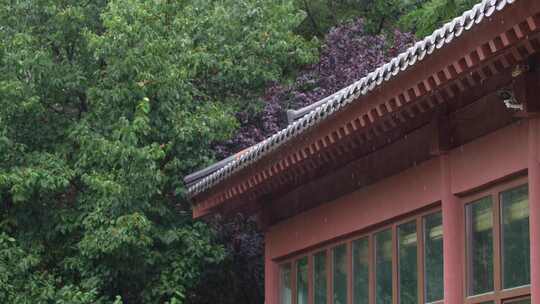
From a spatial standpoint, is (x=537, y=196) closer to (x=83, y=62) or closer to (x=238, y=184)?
(x=238, y=184)

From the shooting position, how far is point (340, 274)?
15.2 metres

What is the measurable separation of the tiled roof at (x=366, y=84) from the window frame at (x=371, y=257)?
141cm

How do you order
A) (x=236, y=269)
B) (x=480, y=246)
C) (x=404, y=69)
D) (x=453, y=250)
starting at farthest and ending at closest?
(x=236, y=269) < (x=453, y=250) < (x=480, y=246) < (x=404, y=69)

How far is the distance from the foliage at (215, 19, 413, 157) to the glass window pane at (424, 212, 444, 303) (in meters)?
9.71

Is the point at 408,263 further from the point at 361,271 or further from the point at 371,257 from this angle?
the point at 361,271

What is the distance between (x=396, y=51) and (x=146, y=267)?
21.8 ft

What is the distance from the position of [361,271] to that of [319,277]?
1335 mm

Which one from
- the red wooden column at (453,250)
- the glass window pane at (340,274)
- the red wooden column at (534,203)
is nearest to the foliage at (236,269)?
the glass window pane at (340,274)

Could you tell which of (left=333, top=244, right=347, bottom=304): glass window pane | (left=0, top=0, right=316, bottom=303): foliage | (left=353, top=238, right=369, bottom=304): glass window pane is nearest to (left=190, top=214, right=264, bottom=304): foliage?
(left=0, top=0, right=316, bottom=303): foliage

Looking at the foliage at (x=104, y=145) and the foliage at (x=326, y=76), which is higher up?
the foliage at (x=326, y=76)

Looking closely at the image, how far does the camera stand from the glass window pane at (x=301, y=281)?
1636 centimetres

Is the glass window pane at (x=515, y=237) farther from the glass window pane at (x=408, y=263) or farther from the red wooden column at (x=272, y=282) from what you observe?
the red wooden column at (x=272, y=282)

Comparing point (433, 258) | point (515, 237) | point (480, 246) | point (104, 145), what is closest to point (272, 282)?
point (104, 145)

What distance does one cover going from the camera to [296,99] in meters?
23.5
